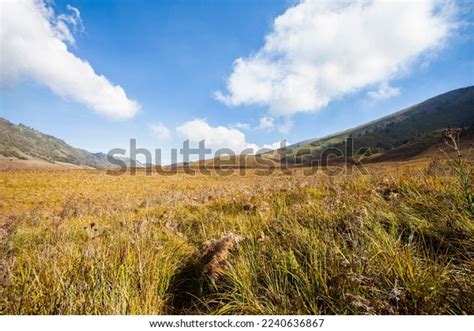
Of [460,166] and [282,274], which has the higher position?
[460,166]

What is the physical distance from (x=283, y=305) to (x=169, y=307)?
107cm

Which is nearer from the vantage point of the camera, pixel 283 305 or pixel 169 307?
pixel 283 305

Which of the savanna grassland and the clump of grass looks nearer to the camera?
the savanna grassland

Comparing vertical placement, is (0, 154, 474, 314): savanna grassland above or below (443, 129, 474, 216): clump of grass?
below

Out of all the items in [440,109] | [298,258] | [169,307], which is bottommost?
[169,307]

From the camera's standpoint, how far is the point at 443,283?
6.00 ft

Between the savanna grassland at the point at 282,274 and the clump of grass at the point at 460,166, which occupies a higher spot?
the clump of grass at the point at 460,166

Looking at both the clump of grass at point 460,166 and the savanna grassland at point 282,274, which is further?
the clump of grass at point 460,166

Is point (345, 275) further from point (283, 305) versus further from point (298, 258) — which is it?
point (298, 258)
